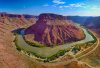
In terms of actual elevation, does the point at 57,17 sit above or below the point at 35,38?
above

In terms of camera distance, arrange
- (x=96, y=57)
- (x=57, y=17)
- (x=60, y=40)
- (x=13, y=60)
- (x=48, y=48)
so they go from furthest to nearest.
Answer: (x=57, y=17) → (x=60, y=40) → (x=48, y=48) → (x=96, y=57) → (x=13, y=60)

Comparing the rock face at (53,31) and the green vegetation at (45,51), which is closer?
the green vegetation at (45,51)

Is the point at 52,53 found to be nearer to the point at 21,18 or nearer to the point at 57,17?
the point at 57,17

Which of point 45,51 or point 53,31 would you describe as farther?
point 53,31

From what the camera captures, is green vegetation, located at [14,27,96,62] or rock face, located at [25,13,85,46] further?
rock face, located at [25,13,85,46]

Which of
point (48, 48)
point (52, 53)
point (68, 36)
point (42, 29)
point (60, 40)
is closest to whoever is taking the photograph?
point (52, 53)

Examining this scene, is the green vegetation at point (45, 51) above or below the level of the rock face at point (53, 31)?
below

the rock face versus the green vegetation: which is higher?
the rock face

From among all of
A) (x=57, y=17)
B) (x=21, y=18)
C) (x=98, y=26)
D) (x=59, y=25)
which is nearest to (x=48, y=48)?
(x=59, y=25)
